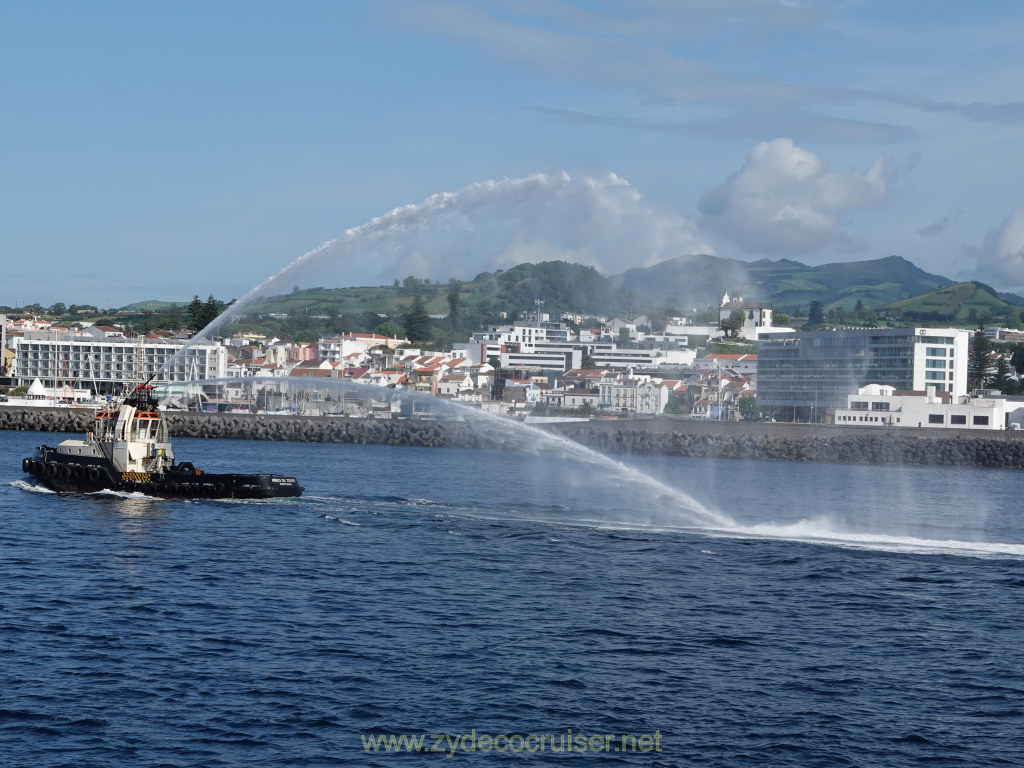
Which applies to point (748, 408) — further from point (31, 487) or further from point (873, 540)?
point (31, 487)

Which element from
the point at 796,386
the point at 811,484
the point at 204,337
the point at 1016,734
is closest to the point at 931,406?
the point at 796,386

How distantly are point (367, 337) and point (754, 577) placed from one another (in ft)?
136

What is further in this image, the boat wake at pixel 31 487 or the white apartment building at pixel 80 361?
the white apartment building at pixel 80 361

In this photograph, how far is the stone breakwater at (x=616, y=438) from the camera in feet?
408

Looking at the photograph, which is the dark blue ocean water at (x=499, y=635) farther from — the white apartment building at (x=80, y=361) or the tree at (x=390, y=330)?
the white apartment building at (x=80, y=361)

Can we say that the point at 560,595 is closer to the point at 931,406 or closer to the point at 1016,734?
the point at 1016,734

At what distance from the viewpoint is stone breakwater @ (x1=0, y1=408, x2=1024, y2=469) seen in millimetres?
124250

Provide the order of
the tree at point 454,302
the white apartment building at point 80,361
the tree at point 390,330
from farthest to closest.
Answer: the white apartment building at point 80,361, the tree at point 390,330, the tree at point 454,302

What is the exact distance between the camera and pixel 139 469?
2199 inches

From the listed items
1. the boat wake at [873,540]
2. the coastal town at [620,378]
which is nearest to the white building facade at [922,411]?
the coastal town at [620,378]

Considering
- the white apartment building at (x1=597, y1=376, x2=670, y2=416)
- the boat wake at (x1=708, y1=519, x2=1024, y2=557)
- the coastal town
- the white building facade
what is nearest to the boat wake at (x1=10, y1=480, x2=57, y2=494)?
the boat wake at (x1=708, y1=519, x2=1024, y2=557)

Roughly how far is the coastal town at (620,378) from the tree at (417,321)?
1221cm

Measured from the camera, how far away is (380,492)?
207 ft

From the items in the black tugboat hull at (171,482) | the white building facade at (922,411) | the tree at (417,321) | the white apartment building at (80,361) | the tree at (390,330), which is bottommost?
the black tugboat hull at (171,482)
